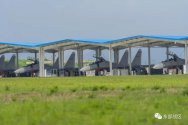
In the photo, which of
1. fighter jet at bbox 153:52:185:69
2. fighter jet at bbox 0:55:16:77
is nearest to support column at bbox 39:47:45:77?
fighter jet at bbox 0:55:16:77

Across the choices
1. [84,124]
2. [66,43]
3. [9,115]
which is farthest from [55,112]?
[66,43]

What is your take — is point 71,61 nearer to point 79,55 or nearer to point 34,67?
point 79,55

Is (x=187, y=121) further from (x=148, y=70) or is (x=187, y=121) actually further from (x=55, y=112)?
(x=148, y=70)

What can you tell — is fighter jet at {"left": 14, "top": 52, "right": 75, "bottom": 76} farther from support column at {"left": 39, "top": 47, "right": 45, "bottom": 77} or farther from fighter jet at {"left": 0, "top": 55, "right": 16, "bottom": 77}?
support column at {"left": 39, "top": 47, "right": 45, "bottom": 77}

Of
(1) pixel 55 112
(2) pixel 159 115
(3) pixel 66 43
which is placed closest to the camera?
(2) pixel 159 115

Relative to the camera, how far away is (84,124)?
32.4 feet

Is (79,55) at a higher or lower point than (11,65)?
higher

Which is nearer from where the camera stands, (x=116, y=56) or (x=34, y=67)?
(x=116, y=56)

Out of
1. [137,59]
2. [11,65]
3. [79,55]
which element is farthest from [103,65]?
[11,65]

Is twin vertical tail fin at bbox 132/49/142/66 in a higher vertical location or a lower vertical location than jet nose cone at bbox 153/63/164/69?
higher

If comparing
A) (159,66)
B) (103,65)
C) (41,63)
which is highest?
(41,63)

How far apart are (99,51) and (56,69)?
10982 millimetres

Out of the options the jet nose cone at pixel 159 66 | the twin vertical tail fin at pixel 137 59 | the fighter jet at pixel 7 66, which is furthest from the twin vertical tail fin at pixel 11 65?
the jet nose cone at pixel 159 66

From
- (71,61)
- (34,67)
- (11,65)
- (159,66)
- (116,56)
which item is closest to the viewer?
(159,66)
